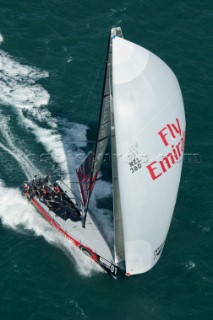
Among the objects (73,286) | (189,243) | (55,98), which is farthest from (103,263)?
(55,98)

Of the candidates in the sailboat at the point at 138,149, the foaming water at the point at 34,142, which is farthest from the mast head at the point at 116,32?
the foaming water at the point at 34,142

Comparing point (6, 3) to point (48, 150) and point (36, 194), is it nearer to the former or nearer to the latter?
point (48, 150)

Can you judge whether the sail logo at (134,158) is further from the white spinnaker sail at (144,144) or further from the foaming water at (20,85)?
the foaming water at (20,85)

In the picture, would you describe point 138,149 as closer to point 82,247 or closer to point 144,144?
point 144,144

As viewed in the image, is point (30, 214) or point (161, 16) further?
point (161, 16)

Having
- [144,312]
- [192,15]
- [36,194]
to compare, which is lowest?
[144,312]

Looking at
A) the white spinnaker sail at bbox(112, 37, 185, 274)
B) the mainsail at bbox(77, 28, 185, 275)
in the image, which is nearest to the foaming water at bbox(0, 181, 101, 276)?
the mainsail at bbox(77, 28, 185, 275)

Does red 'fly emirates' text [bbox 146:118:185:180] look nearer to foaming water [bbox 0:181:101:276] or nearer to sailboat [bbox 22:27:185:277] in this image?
sailboat [bbox 22:27:185:277]
